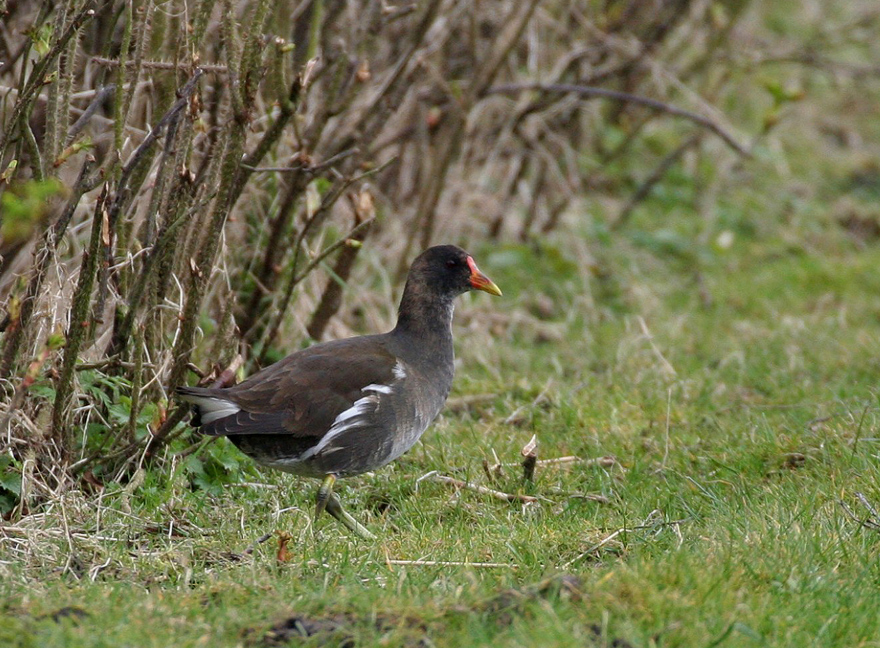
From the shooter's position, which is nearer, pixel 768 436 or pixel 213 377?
pixel 213 377

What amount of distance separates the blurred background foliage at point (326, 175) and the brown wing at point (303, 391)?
0.44 ft

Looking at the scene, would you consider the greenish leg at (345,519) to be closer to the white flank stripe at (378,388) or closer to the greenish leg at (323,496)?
the greenish leg at (323,496)

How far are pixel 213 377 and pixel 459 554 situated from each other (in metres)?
1.11

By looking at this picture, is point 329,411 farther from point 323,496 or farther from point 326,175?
point 326,175

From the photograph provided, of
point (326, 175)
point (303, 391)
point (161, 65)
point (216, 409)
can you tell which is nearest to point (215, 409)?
point (216, 409)

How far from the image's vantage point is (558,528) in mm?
3527

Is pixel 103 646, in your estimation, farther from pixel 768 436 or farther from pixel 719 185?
pixel 719 185

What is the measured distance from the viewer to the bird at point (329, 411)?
3664mm

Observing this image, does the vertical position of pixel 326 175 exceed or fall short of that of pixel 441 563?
it exceeds it

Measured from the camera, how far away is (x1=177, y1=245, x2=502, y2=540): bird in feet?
12.0

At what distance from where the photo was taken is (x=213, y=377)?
152 inches

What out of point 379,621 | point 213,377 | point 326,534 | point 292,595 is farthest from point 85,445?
point 379,621

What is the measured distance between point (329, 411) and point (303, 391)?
0.36 feet

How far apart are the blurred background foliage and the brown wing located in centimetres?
13
